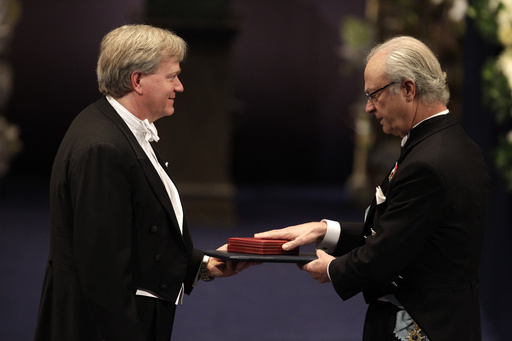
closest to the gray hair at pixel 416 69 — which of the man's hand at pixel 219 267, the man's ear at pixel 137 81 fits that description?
the man's ear at pixel 137 81

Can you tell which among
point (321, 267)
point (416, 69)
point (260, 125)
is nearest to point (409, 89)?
point (416, 69)

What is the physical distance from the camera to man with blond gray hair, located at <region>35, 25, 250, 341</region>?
7.54ft

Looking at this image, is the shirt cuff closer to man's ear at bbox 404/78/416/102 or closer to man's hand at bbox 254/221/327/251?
man's hand at bbox 254/221/327/251

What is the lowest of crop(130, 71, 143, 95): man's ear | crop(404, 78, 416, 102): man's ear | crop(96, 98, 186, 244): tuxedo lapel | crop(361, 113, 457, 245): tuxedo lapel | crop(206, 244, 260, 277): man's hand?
crop(206, 244, 260, 277): man's hand

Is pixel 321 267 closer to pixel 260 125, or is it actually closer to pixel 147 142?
pixel 147 142

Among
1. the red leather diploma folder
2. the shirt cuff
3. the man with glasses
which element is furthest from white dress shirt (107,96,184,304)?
the shirt cuff

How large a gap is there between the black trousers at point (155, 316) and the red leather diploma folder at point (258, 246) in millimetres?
340

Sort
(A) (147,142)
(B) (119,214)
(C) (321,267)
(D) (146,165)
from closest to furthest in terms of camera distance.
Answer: (B) (119,214) < (D) (146,165) < (A) (147,142) < (C) (321,267)

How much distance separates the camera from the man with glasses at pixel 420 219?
2.38 m

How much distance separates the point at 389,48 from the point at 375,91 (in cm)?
14

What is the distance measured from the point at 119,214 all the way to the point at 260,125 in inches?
361

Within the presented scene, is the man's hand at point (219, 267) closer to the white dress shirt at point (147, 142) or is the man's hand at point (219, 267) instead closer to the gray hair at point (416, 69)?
the white dress shirt at point (147, 142)

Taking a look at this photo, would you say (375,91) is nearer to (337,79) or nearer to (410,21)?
(410,21)

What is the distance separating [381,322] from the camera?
260 centimetres
